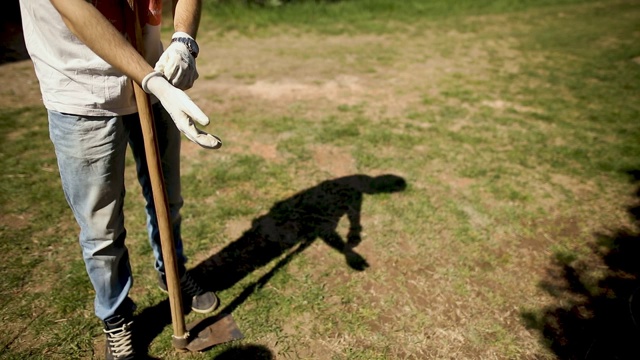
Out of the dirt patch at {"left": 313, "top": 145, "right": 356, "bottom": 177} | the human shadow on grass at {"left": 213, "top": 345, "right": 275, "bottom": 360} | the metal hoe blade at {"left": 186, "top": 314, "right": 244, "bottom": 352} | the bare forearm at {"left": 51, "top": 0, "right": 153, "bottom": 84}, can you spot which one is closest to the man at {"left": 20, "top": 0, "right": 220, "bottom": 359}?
the bare forearm at {"left": 51, "top": 0, "right": 153, "bottom": 84}

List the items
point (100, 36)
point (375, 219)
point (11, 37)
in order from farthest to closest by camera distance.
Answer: point (11, 37)
point (375, 219)
point (100, 36)

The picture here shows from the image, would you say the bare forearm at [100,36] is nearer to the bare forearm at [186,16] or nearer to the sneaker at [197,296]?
the bare forearm at [186,16]

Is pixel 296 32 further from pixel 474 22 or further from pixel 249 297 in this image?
pixel 249 297

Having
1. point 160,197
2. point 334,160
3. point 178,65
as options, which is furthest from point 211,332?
point 334,160

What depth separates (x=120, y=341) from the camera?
82.6 inches

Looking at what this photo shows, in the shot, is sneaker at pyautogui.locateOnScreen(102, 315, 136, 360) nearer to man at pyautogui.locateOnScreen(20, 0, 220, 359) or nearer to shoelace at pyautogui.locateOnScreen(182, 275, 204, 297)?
man at pyautogui.locateOnScreen(20, 0, 220, 359)

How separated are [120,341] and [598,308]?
3065mm

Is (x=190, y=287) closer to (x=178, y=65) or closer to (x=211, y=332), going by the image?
(x=211, y=332)

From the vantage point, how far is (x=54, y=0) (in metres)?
1.42

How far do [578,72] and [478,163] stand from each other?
4.60m

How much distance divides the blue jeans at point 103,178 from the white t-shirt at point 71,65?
2.6 inches

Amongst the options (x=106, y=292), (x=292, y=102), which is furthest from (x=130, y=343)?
(x=292, y=102)

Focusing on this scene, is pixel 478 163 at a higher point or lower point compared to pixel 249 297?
higher

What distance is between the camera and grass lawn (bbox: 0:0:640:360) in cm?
239
